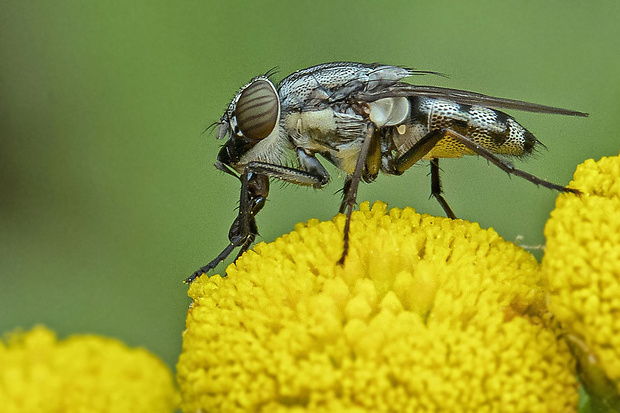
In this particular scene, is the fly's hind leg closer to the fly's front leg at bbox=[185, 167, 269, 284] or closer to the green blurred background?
the fly's front leg at bbox=[185, 167, 269, 284]

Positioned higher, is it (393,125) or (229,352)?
(393,125)

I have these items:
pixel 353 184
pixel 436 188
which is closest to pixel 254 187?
pixel 353 184

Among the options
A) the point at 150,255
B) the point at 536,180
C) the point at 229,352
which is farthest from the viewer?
the point at 150,255

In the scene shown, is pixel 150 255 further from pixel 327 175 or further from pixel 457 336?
pixel 457 336

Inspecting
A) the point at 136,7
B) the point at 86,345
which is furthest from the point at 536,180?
the point at 136,7

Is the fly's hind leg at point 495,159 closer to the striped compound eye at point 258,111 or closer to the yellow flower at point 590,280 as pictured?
the yellow flower at point 590,280

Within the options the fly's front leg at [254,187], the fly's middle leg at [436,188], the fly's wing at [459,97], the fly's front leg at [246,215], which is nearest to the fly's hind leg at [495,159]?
the fly's wing at [459,97]
